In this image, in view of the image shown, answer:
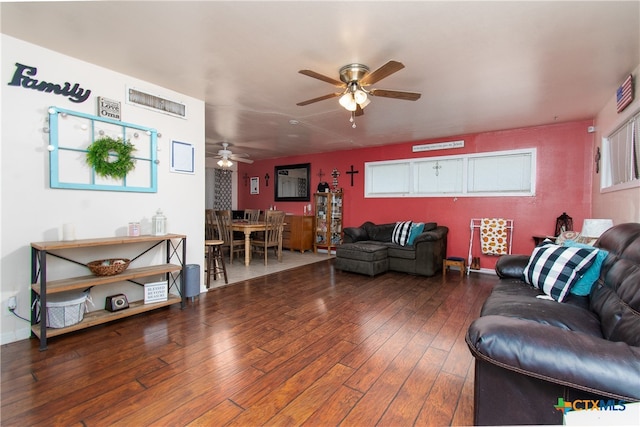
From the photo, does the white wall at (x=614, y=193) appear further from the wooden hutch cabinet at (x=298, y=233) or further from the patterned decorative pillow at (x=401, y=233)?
the wooden hutch cabinet at (x=298, y=233)

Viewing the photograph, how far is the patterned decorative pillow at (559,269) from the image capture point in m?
1.92

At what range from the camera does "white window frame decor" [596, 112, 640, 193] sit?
102 inches

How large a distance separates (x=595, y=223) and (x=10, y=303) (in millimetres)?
5433

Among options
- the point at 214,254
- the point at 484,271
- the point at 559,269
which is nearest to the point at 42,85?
the point at 214,254

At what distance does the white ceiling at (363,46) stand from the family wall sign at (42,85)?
26 cm

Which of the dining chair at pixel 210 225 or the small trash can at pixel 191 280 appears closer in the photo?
the small trash can at pixel 191 280

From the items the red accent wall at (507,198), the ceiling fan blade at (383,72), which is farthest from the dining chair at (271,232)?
the ceiling fan blade at (383,72)

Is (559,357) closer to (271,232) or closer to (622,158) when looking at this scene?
(622,158)

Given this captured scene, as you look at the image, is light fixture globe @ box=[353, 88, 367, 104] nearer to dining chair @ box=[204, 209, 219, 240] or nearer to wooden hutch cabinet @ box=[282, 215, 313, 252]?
dining chair @ box=[204, 209, 219, 240]

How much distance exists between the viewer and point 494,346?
3.44 feet

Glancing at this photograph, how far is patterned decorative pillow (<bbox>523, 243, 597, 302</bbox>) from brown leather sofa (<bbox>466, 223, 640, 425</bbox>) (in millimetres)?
231

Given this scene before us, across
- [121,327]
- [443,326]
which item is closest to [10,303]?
[121,327]

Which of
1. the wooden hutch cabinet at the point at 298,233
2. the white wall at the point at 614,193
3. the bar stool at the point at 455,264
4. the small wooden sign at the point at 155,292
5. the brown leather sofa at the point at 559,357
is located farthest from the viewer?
the wooden hutch cabinet at the point at 298,233

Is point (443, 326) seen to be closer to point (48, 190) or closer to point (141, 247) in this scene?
point (141, 247)
